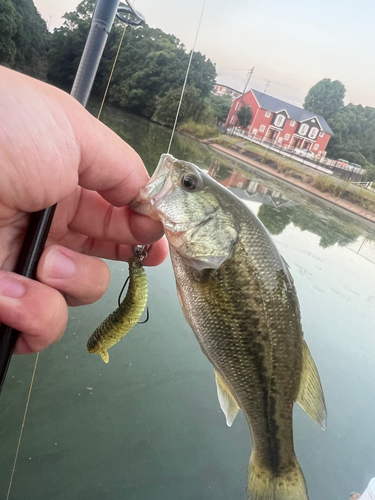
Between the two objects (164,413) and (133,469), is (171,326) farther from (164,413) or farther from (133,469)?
(133,469)

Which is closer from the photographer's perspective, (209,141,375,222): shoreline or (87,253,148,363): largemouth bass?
(87,253,148,363): largemouth bass

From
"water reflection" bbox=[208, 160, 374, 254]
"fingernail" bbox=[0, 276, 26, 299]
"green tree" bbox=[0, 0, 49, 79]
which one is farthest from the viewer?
"green tree" bbox=[0, 0, 49, 79]

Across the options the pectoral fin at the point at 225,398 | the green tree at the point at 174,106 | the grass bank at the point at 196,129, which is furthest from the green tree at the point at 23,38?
the pectoral fin at the point at 225,398

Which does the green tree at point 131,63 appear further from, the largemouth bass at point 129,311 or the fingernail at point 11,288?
the fingernail at point 11,288

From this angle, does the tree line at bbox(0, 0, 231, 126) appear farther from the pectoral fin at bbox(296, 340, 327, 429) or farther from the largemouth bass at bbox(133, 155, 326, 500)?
the pectoral fin at bbox(296, 340, 327, 429)

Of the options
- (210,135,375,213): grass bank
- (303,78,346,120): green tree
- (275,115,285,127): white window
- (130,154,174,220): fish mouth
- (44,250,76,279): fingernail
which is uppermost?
(303,78,346,120): green tree

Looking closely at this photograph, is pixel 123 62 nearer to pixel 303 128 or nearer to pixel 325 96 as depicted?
pixel 303 128

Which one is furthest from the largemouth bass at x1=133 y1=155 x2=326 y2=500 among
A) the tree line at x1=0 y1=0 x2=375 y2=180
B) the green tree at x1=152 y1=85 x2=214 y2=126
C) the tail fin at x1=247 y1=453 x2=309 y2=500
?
the green tree at x1=152 y1=85 x2=214 y2=126

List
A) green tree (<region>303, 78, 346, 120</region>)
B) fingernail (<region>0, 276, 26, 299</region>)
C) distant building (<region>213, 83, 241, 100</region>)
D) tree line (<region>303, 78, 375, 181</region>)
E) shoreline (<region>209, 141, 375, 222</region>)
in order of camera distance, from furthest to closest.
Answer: green tree (<region>303, 78, 346, 120</region>) → tree line (<region>303, 78, 375, 181</region>) → distant building (<region>213, 83, 241, 100</region>) → shoreline (<region>209, 141, 375, 222</region>) → fingernail (<region>0, 276, 26, 299</region>)
